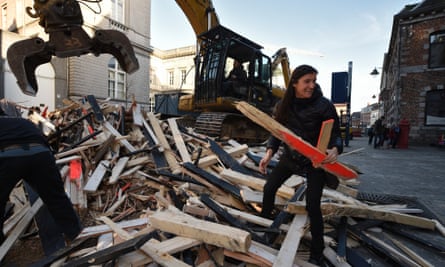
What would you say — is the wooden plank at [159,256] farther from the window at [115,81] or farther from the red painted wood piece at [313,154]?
the window at [115,81]

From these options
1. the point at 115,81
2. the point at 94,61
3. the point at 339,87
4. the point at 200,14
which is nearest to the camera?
the point at 200,14

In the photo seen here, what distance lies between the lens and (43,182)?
98.3 inches

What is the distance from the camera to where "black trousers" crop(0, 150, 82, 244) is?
90.4 inches

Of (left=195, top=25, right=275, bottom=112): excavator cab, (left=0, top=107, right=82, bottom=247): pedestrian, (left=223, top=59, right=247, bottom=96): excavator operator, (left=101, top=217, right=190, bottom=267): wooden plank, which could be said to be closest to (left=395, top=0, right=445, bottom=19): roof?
(left=195, top=25, right=275, bottom=112): excavator cab

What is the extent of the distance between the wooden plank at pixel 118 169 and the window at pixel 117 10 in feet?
60.4

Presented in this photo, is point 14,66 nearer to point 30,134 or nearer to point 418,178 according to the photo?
point 30,134

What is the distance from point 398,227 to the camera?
3111 millimetres

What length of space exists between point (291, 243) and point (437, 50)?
762 inches

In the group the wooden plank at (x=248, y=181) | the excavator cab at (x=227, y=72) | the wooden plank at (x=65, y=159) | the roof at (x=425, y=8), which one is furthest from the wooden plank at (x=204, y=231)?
the roof at (x=425, y=8)

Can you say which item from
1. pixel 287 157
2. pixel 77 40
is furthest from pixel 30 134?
pixel 287 157

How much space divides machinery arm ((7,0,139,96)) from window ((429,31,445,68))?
779 inches

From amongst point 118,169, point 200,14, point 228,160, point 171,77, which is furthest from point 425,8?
point 171,77

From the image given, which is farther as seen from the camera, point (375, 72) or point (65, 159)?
point (375, 72)

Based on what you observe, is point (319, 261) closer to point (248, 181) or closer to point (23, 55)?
point (248, 181)
